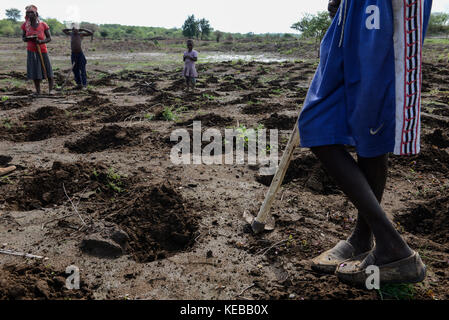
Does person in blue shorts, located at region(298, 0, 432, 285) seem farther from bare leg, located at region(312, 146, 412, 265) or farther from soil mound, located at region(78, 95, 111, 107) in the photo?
soil mound, located at region(78, 95, 111, 107)

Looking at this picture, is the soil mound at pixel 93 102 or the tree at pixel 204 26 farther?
the tree at pixel 204 26

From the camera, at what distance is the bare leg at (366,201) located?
1.54 meters

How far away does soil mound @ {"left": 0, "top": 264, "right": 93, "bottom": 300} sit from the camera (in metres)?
1.70

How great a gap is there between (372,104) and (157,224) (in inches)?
69.5

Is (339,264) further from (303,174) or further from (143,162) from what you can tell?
(143,162)

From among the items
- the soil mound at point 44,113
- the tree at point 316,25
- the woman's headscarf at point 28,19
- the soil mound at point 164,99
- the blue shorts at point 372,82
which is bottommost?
the soil mound at point 44,113

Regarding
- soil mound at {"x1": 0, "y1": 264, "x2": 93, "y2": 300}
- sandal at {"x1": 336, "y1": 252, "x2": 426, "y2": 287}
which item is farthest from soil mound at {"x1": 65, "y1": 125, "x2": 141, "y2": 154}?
sandal at {"x1": 336, "y1": 252, "x2": 426, "y2": 287}

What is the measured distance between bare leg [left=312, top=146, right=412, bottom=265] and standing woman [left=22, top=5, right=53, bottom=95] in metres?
7.71

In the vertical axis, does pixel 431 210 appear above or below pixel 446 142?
below

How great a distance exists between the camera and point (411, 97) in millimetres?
1459

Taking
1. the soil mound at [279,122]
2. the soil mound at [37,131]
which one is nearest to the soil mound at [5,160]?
the soil mound at [37,131]

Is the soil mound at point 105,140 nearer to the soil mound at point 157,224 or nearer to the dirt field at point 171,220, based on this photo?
the dirt field at point 171,220

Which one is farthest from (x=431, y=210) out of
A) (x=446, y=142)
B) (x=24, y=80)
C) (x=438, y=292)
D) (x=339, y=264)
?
(x=24, y=80)

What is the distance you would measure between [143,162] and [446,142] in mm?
3859
